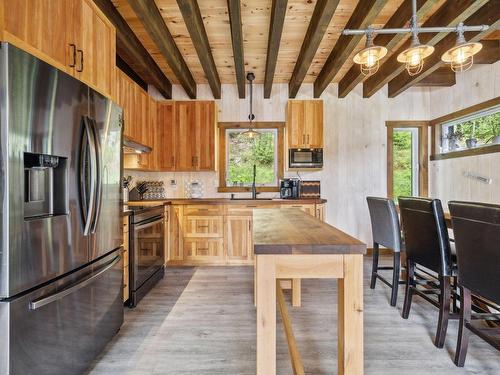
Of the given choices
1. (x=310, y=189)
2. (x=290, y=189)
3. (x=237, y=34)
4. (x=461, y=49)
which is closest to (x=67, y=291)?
(x=237, y=34)

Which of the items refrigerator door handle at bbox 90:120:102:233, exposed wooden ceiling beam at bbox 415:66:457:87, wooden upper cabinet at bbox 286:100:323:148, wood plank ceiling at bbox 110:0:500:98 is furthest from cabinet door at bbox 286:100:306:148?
refrigerator door handle at bbox 90:120:102:233

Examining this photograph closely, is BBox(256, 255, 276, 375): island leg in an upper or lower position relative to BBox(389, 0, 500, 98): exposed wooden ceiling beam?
lower

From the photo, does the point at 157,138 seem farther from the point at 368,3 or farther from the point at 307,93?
the point at 368,3

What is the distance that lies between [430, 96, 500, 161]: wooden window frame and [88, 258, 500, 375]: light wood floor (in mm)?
2048

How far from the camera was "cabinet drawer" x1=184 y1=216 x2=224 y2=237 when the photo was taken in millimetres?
3707

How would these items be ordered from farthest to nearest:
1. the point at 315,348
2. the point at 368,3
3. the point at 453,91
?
the point at 453,91
the point at 368,3
the point at 315,348

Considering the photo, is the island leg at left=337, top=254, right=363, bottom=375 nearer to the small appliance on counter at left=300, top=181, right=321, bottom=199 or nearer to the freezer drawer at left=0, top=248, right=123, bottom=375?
the freezer drawer at left=0, top=248, right=123, bottom=375

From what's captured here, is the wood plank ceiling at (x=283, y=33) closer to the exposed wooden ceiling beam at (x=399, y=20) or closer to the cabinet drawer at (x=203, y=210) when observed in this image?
the exposed wooden ceiling beam at (x=399, y=20)

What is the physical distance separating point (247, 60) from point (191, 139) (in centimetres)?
135

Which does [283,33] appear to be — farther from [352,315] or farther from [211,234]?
[352,315]

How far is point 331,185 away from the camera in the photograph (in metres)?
4.37

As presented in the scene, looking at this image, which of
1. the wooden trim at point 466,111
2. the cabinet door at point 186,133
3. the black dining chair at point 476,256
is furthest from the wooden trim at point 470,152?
the cabinet door at point 186,133

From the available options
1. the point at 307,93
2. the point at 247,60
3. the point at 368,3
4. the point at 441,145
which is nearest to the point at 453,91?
the point at 441,145

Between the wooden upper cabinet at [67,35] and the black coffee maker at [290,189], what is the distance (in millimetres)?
2591
